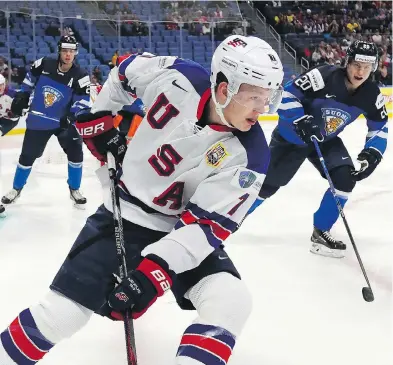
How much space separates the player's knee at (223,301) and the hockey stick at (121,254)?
162 mm

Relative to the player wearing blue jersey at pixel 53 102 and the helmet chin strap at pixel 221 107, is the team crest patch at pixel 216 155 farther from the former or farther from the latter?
the player wearing blue jersey at pixel 53 102

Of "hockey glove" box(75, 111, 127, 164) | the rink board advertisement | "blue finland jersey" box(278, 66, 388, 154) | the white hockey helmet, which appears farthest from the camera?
the rink board advertisement

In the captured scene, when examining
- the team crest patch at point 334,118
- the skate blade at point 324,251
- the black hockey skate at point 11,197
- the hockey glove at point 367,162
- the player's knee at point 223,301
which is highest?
the player's knee at point 223,301

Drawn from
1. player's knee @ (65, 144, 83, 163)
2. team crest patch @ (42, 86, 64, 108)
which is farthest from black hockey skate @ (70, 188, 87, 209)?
team crest patch @ (42, 86, 64, 108)

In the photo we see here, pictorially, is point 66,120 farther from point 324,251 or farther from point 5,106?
point 324,251

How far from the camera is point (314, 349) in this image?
189cm

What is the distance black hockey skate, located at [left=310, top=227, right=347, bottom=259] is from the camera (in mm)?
2857

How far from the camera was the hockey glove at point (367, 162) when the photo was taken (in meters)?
2.78

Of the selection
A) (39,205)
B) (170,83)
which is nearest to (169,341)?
(170,83)

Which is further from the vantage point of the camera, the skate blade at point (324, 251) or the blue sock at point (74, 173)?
the blue sock at point (74, 173)

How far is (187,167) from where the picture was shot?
4.69 feet

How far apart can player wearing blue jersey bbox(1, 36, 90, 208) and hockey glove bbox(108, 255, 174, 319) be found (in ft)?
8.03

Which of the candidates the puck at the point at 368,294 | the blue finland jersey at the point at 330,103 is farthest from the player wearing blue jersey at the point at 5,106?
the puck at the point at 368,294

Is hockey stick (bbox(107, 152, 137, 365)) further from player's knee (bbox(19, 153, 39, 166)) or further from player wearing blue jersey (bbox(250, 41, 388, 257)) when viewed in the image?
player's knee (bbox(19, 153, 39, 166))
